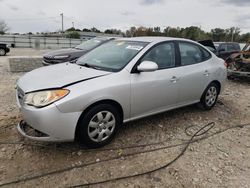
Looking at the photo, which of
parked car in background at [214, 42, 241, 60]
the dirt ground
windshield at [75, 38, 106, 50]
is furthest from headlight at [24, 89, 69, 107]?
parked car in background at [214, 42, 241, 60]

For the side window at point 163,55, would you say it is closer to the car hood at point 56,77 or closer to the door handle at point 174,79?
the door handle at point 174,79

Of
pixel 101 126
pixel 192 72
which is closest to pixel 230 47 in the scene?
pixel 192 72

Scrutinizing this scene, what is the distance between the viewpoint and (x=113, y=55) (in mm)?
3758

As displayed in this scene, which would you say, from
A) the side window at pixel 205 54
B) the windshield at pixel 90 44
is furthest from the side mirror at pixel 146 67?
the windshield at pixel 90 44

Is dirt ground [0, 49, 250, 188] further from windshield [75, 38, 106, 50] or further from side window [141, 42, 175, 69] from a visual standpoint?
windshield [75, 38, 106, 50]

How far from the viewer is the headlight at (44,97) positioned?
2717 millimetres

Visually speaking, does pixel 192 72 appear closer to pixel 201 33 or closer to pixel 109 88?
pixel 109 88

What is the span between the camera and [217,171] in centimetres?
287

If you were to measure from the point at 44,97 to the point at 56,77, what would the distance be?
48cm

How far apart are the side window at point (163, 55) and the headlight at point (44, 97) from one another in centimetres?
143

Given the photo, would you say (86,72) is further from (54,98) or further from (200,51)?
(200,51)

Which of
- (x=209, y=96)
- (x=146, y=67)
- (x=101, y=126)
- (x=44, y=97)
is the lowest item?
(x=101, y=126)

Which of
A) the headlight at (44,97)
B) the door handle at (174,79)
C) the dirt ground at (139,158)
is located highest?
the door handle at (174,79)

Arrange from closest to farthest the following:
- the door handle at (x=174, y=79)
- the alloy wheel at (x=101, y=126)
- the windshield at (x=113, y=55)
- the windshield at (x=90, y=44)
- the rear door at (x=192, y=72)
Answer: the alloy wheel at (x=101, y=126) < the windshield at (x=113, y=55) < the door handle at (x=174, y=79) < the rear door at (x=192, y=72) < the windshield at (x=90, y=44)
